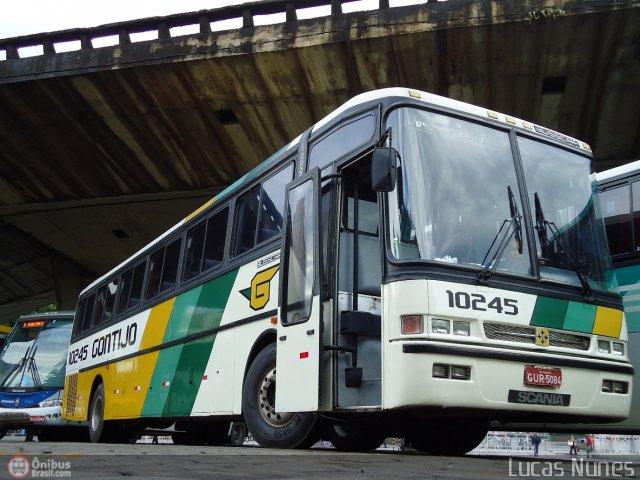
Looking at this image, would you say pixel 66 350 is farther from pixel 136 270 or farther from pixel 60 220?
pixel 60 220

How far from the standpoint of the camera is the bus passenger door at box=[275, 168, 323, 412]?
6052 millimetres

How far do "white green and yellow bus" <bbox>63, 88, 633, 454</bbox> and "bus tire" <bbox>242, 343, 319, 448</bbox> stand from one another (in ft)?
0.06

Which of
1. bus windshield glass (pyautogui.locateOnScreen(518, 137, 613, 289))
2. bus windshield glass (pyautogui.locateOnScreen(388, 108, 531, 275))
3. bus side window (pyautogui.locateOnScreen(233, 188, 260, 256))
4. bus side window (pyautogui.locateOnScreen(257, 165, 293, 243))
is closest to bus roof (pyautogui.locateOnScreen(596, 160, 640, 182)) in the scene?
bus windshield glass (pyautogui.locateOnScreen(518, 137, 613, 289))

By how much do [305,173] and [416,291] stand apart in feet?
6.33

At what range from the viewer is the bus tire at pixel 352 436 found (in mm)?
7367

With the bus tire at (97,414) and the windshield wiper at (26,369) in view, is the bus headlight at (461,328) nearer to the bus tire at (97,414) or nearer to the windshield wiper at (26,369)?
the bus tire at (97,414)

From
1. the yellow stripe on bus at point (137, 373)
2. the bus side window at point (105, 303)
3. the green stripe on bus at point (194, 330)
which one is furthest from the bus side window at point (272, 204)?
the bus side window at point (105, 303)

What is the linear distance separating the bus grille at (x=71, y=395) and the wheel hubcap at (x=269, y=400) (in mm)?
8518

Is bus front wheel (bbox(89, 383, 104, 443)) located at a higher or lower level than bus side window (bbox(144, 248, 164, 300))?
lower

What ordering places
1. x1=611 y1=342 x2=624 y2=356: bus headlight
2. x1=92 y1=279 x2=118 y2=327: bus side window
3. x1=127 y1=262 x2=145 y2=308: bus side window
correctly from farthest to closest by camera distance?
1. x1=92 y1=279 x2=118 y2=327: bus side window
2. x1=127 y1=262 x2=145 y2=308: bus side window
3. x1=611 y1=342 x2=624 y2=356: bus headlight

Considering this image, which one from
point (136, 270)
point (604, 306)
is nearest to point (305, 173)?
point (604, 306)

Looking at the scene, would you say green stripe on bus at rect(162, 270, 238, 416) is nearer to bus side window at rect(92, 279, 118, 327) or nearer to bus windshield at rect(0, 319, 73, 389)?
bus side window at rect(92, 279, 118, 327)

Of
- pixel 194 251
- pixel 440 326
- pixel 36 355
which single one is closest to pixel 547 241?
pixel 440 326

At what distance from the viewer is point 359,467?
4445mm
